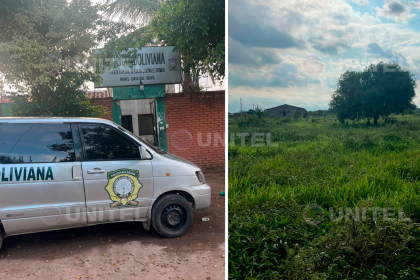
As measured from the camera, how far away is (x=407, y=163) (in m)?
3.56

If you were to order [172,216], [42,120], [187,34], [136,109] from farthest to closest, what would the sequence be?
1. [136,109]
2. [187,34]
3. [172,216]
4. [42,120]

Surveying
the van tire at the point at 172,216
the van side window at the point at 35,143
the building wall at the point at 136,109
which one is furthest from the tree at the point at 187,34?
the van tire at the point at 172,216

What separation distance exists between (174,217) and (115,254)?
26.9 inches

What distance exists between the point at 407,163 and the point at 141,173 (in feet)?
9.45

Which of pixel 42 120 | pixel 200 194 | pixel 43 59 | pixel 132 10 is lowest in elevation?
pixel 200 194

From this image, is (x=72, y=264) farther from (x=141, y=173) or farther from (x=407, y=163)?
(x=407, y=163)

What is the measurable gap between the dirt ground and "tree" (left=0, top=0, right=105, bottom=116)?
1.59 meters

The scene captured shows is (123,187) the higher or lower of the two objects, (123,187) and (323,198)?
the higher

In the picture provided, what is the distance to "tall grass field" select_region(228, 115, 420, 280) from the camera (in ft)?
7.61

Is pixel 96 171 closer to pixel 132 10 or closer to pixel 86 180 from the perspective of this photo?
pixel 86 180

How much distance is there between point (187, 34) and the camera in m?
4.61

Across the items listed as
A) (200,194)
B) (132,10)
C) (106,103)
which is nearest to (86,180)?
(200,194)

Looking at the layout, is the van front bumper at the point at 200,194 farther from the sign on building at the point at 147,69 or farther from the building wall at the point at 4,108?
the sign on building at the point at 147,69

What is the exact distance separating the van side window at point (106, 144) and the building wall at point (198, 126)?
2.58 metres
